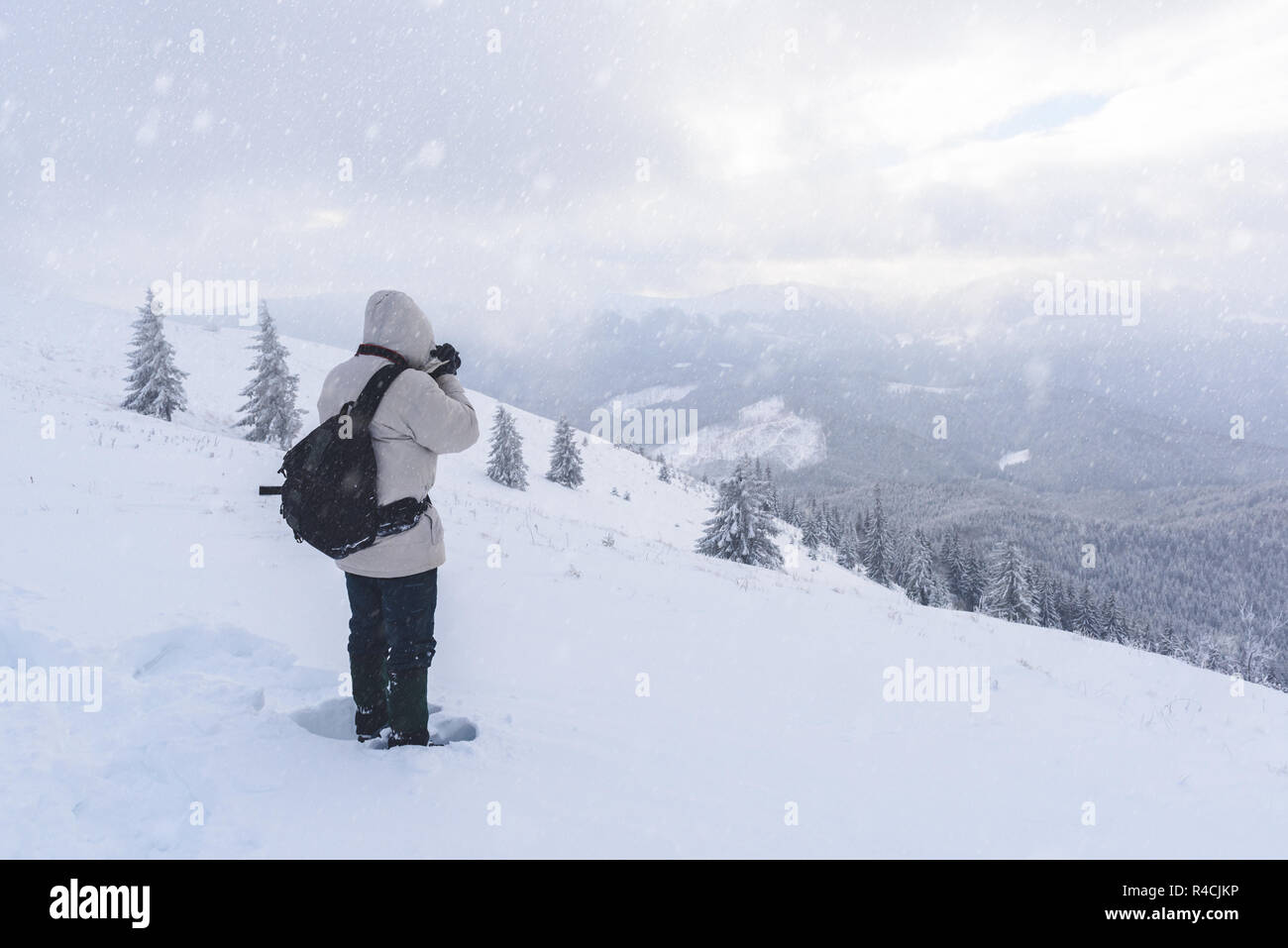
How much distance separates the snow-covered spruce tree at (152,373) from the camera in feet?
106

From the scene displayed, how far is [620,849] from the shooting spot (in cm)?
335

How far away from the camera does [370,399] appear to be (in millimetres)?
3674

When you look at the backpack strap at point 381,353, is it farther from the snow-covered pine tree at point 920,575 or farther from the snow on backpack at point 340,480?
the snow-covered pine tree at point 920,575

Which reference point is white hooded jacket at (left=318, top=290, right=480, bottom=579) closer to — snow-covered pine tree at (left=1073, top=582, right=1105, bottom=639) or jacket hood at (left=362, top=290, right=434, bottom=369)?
jacket hood at (left=362, top=290, right=434, bottom=369)

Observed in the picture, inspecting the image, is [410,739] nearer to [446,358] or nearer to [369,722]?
[369,722]

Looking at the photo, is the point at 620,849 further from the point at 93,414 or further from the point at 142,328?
the point at 142,328

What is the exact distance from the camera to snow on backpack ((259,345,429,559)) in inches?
143

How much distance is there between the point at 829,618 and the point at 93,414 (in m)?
20.8

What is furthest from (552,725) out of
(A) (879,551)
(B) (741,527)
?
(A) (879,551)

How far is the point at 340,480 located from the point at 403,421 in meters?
0.45
